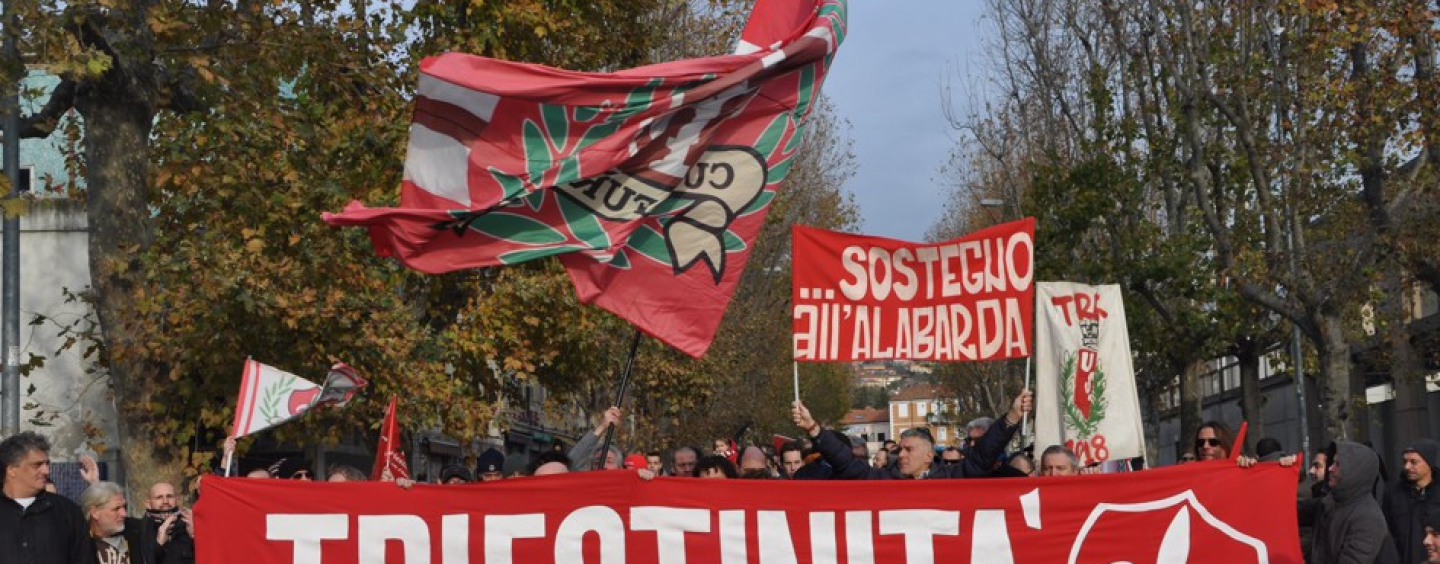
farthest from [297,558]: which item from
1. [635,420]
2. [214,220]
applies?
[635,420]

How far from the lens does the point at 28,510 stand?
7672mm

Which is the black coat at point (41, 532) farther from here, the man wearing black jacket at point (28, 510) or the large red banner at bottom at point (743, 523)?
the large red banner at bottom at point (743, 523)

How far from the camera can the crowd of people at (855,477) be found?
7.71 meters

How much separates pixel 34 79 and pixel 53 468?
6752 millimetres

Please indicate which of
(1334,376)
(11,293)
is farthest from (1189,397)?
(11,293)

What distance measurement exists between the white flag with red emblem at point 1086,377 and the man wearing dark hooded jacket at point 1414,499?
2.09 meters

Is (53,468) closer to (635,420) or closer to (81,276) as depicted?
(81,276)

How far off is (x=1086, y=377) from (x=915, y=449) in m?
3.50

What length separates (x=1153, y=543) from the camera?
26.6 ft

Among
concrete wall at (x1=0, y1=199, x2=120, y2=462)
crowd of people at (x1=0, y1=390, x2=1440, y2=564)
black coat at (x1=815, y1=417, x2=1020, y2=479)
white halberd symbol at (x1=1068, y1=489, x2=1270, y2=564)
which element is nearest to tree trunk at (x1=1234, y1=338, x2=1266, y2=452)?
concrete wall at (x1=0, y1=199, x2=120, y2=462)

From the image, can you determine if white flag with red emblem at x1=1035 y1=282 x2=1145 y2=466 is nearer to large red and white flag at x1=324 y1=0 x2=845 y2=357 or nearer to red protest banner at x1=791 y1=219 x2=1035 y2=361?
red protest banner at x1=791 y1=219 x2=1035 y2=361

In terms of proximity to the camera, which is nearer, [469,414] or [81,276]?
[469,414]

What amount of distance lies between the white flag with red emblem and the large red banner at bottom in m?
4.14

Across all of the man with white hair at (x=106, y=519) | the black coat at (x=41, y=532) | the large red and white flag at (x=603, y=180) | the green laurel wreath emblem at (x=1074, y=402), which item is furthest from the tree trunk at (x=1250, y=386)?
the black coat at (x=41, y=532)
